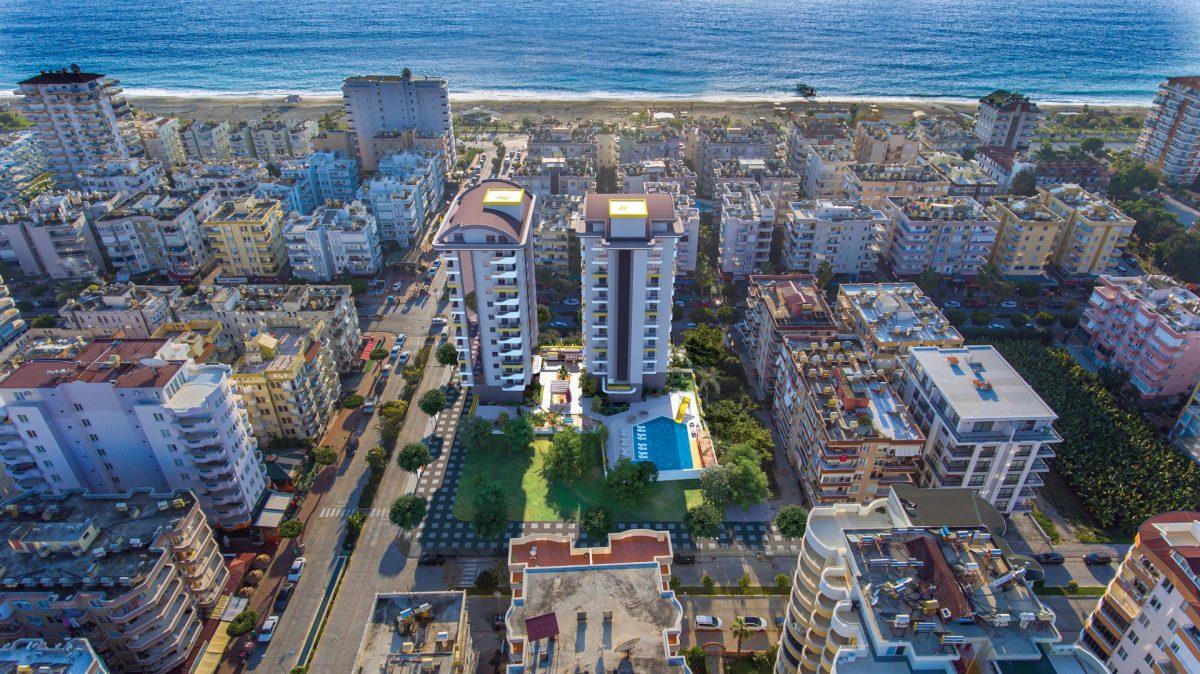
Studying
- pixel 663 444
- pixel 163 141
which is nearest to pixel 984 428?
pixel 663 444

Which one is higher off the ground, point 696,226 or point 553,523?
point 696,226

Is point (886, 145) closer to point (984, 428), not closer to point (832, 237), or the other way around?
point (832, 237)

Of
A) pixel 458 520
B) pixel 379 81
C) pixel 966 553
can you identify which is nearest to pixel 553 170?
pixel 379 81

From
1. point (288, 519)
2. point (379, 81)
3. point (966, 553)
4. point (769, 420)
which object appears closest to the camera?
point (966, 553)

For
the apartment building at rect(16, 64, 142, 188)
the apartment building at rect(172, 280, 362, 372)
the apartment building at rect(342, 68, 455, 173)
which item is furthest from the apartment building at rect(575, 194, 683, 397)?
the apartment building at rect(16, 64, 142, 188)

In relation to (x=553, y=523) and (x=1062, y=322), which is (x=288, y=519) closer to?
(x=553, y=523)

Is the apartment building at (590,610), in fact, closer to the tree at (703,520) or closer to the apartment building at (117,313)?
the tree at (703,520)

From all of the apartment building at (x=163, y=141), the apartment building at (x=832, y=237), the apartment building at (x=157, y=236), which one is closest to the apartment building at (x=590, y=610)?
the apartment building at (x=832, y=237)
